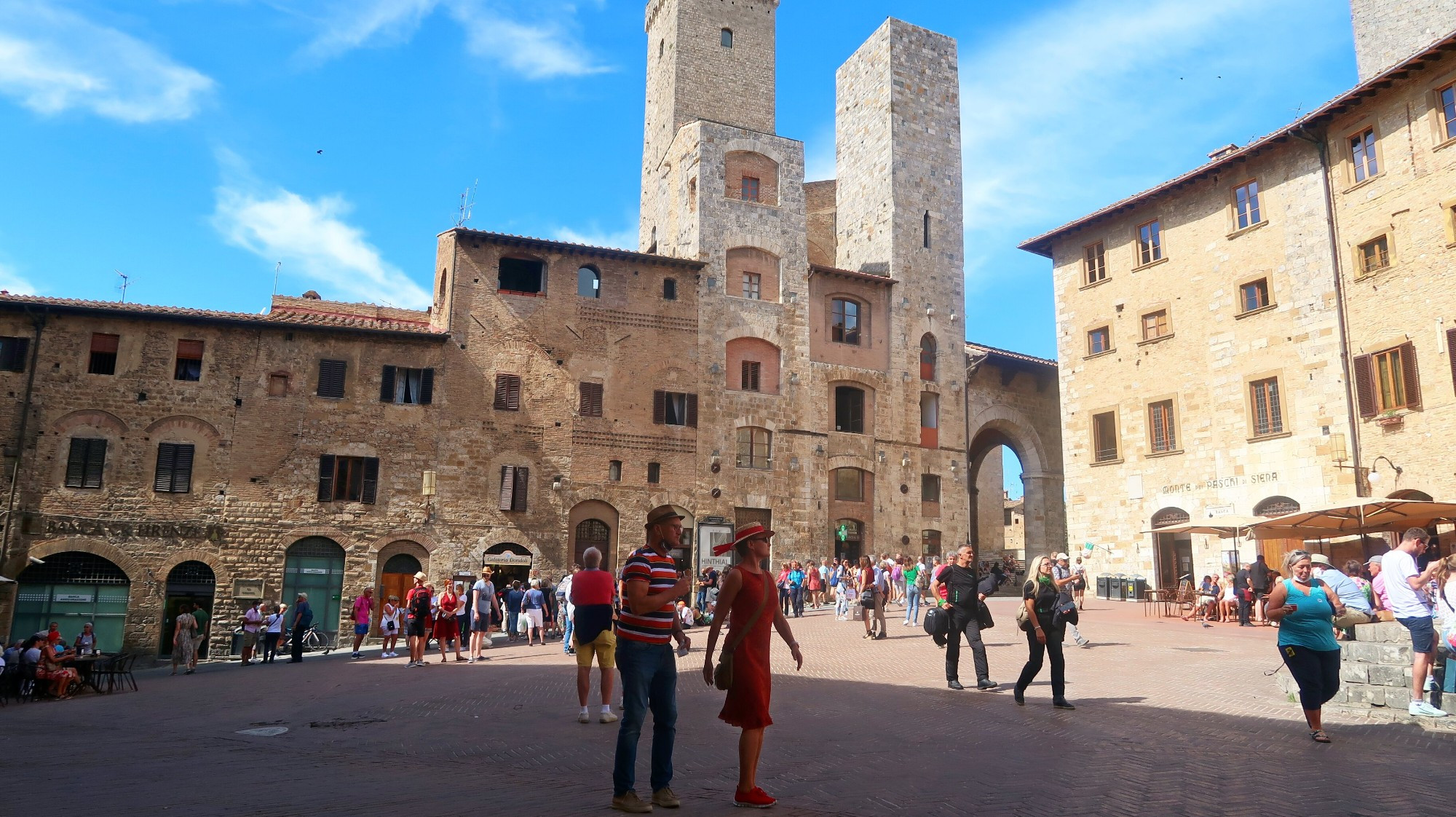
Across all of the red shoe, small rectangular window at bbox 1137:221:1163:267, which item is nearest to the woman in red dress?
the red shoe

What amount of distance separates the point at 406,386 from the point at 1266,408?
25.0 m

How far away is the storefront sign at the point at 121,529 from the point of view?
90.4 feet

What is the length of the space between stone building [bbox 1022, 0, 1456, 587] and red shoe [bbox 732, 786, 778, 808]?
22.4 m

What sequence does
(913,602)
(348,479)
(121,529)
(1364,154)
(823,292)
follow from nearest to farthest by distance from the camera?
1. (913,602)
2. (1364,154)
3. (121,529)
4. (348,479)
5. (823,292)

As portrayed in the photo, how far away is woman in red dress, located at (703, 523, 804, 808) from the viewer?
582cm

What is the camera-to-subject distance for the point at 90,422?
28.4m

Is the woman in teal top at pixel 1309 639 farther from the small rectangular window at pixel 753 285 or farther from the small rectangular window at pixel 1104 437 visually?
the small rectangular window at pixel 753 285

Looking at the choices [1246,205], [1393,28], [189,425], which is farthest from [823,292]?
[189,425]

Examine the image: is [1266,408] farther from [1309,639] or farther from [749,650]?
[749,650]

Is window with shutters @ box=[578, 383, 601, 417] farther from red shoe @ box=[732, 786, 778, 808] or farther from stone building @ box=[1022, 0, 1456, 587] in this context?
red shoe @ box=[732, 786, 778, 808]

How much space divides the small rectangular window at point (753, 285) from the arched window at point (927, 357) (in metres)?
6.86

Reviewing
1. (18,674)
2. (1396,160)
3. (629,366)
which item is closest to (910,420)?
(629,366)

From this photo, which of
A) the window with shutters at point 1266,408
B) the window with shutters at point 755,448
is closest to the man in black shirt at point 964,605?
the window with shutters at point 1266,408

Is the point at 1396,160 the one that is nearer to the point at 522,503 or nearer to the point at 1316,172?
the point at 1316,172
